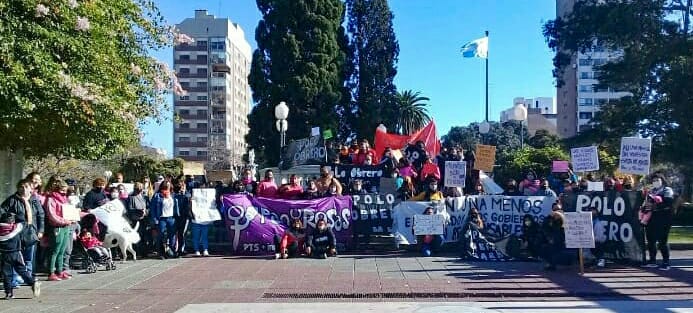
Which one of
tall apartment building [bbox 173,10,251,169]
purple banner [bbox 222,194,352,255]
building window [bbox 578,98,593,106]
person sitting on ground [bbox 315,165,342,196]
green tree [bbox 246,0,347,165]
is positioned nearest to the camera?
purple banner [bbox 222,194,352,255]

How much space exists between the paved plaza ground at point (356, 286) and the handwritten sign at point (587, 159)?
2.81m

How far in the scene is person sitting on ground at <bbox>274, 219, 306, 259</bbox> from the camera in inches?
636

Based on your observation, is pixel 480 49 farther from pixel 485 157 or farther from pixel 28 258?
pixel 28 258

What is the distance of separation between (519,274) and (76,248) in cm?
846

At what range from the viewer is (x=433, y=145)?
25438mm

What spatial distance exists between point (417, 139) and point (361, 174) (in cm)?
569

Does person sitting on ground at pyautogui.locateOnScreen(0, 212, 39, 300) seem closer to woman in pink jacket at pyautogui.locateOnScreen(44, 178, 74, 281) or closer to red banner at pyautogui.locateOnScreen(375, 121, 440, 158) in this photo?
woman in pink jacket at pyautogui.locateOnScreen(44, 178, 74, 281)

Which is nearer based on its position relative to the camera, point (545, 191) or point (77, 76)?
point (77, 76)

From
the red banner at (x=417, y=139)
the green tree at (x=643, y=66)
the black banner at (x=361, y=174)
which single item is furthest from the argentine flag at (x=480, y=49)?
the black banner at (x=361, y=174)

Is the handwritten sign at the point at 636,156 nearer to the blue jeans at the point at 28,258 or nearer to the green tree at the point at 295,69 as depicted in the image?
the blue jeans at the point at 28,258

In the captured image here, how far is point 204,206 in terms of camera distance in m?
17.1

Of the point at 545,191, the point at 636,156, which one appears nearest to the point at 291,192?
the point at 545,191

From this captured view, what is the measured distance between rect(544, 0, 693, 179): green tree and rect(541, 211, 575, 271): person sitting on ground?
17240mm

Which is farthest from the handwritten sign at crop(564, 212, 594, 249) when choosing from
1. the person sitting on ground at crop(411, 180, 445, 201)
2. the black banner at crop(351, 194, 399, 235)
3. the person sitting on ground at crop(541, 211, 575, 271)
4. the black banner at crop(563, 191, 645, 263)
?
the black banner at crop(351, 194, 399, 235)
